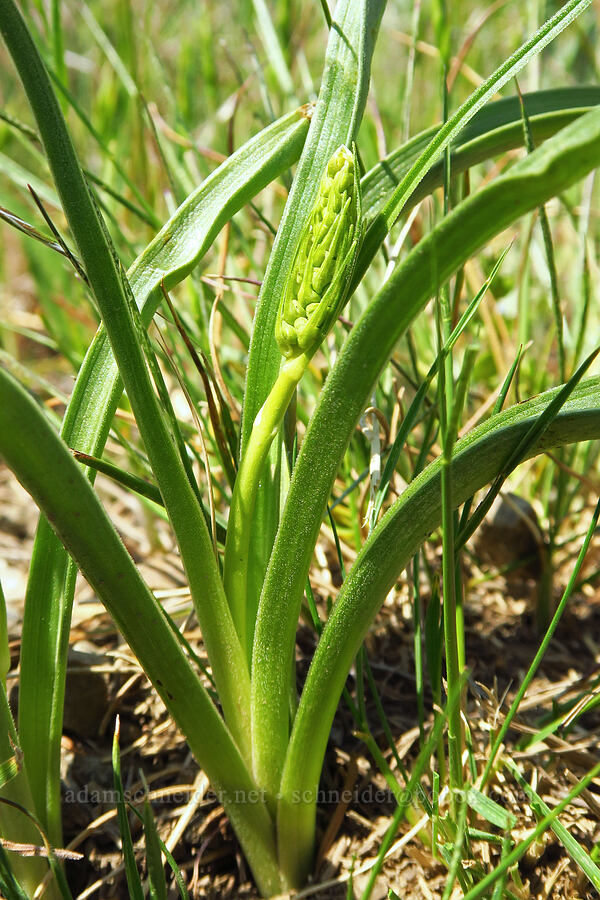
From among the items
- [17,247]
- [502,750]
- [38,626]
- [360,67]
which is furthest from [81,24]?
[502,750]

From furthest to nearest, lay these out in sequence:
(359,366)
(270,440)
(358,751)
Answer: (358,751), (270,440), (359,366)

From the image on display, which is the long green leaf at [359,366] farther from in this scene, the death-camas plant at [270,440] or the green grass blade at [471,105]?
the green grass blade at [471,105]

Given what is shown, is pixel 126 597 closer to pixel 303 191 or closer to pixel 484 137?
pixel 303 191

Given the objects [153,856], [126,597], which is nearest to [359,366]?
[126,597]

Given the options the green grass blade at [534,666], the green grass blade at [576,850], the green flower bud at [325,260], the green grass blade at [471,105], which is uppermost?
the green grass blade at [471,105]

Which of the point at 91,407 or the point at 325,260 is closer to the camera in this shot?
the point at 325,260

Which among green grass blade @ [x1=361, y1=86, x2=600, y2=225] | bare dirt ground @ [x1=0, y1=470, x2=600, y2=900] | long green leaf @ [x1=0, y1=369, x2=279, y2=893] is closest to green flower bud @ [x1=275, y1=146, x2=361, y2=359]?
green grass blade @ [x1=361, y1=86, x2=600, y2=225]

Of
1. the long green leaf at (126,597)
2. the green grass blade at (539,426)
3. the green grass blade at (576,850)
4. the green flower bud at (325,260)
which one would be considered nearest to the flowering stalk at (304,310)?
the green flower bud at (325,260)

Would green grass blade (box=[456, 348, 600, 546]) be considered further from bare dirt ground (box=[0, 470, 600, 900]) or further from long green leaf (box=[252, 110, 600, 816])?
bare dirt ground (box=[0, 470, 600, 900])
